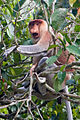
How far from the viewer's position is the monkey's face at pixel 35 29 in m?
3.86

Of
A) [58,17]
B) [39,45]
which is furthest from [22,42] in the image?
[58,17]

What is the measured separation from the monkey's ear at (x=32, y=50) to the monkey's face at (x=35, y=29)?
0.32 meters

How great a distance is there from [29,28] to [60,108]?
158cm

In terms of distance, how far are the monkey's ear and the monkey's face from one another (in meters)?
0.32

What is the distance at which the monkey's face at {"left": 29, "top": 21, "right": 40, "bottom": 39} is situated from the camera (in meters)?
3.86

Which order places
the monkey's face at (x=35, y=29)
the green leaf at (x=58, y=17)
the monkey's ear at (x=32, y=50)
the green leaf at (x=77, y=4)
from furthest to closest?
the monkey's face at (x=35, y=29)
the monkey's ear at (x=32, y=50)
the green leaf at (x=77, y=4)
the green leaf at (x=58, y=17)

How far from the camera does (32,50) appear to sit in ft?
11.4

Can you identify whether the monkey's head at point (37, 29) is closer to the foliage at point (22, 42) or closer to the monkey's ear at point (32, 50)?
the foliage at point (22, 42)

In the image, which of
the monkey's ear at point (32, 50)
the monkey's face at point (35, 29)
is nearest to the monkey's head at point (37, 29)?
the monkey's face at point (35, 29)

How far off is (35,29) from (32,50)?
622mm

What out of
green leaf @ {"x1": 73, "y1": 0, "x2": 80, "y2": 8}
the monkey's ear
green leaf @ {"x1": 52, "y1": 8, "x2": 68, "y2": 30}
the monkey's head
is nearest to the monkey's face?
the monkey's head

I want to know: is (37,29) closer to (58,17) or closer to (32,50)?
(32,50)

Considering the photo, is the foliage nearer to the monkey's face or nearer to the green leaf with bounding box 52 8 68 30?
the green leaf with bounding box 52 8 68 30

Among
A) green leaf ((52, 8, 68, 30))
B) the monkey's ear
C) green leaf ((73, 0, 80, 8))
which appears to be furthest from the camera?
the monkey's ear
